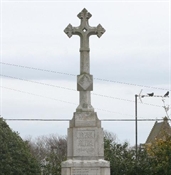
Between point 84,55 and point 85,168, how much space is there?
373cm

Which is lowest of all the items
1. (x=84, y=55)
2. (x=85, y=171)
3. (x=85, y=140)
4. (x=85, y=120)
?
(x=85, y=171)

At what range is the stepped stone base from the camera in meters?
22.2

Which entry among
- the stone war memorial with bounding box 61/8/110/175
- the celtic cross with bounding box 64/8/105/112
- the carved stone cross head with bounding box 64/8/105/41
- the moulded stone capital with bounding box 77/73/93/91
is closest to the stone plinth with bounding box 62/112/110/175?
the stone war memorial with bounding box 61/8/110/175

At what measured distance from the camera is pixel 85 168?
875 inches

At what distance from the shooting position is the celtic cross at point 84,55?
22.9 metres

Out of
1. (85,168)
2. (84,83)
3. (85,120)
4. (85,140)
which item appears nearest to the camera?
(85,168)

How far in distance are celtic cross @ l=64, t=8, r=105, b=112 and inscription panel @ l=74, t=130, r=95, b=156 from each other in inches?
32.9

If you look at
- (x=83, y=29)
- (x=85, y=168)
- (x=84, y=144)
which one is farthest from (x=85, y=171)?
(x=83, y=29)

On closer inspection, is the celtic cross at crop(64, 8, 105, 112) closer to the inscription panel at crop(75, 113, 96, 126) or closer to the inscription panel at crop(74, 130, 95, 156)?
the inscription panel at crop(75, 113, 96, 126)

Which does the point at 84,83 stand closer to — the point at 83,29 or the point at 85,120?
the point at 85,120

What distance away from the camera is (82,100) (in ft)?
75.3

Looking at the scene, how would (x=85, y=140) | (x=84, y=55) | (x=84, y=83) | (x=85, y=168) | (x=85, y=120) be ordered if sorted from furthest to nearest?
1. (x=84, y=55)
2. (x=84, y=83)
3. (x=85, y=120)
4. (x=85, y=140)
5. (x=85, y=168)

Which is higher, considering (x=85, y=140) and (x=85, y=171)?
(x=85, y=140)

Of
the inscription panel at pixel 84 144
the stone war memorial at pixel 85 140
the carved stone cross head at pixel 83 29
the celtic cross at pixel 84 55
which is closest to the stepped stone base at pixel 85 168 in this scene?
the stone war memorial at pixel 85 140
